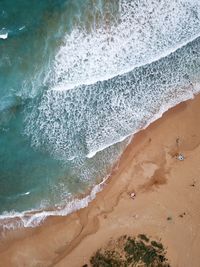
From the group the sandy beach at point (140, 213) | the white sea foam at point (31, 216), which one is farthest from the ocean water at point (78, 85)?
the sandy beach at point (140, 213)

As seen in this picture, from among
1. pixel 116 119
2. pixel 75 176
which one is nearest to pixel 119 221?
pixel 75 176

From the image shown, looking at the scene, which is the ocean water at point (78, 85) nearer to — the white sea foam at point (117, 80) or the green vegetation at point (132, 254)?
the white sea foam at point (117, 80)

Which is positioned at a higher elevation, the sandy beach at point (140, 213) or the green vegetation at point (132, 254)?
the sandy beach at point (140, 213)

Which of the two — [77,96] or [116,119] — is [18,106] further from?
[116,119]

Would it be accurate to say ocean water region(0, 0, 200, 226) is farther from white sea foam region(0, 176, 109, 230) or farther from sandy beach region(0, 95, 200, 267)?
sandy beach region(0, 95, 200, 267)

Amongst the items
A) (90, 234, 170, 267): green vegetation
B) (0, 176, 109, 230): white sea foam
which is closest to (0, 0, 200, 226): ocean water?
(0, 176, 109, 230): white sea foam

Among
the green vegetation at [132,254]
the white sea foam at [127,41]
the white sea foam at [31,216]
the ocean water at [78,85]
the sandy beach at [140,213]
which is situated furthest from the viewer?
the white sea foam at [127,41]

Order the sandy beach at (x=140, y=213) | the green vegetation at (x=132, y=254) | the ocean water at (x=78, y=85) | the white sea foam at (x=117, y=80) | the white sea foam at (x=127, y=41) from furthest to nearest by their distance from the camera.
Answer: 1. the white sea foam at (x=127, y=41)
2. the white sea foam at (x=117, y=80)
3. the ocean water at (x=78, y=85)
4. the sandy beach at (x=140, y=213)
5. the green vegetation at (x=132, y=254)

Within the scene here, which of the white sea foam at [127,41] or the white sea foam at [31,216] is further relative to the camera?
the white sea foam at [127,41]
